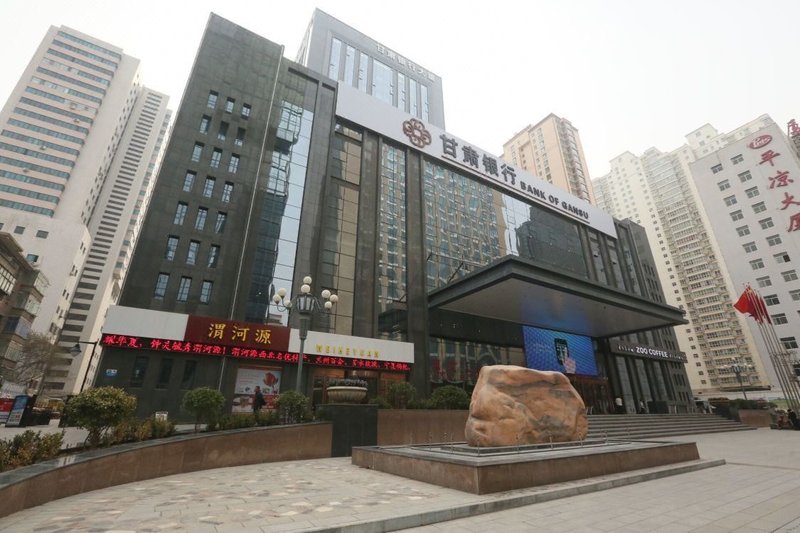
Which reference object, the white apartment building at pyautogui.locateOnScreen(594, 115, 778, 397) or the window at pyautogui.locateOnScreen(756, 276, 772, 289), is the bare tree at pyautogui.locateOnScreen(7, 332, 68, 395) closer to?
the window at pyautogui.locateOnScreen(756, 276, 772, 289)

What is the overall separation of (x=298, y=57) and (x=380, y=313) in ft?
174

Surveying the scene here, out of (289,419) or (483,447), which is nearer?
(483,447)

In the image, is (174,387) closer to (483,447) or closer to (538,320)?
(483,447)

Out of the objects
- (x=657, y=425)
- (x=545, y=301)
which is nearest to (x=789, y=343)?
(x=657, y=425)

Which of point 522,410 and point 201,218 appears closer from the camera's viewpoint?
point 522,410

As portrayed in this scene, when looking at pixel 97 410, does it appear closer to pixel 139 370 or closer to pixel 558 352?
pixel 139 370

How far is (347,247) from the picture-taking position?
83.9 feet

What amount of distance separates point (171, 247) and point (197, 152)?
700 cm

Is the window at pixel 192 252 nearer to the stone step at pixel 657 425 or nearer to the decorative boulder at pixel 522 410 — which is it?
the decorative boulder at pixel 522 410

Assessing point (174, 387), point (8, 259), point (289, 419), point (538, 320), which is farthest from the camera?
point (8, 259)

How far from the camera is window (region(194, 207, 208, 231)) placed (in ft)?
72.6

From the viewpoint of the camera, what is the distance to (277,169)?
25453 millimetres

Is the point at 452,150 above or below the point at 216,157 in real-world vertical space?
above

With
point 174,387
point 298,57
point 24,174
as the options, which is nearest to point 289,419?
point 174,387
